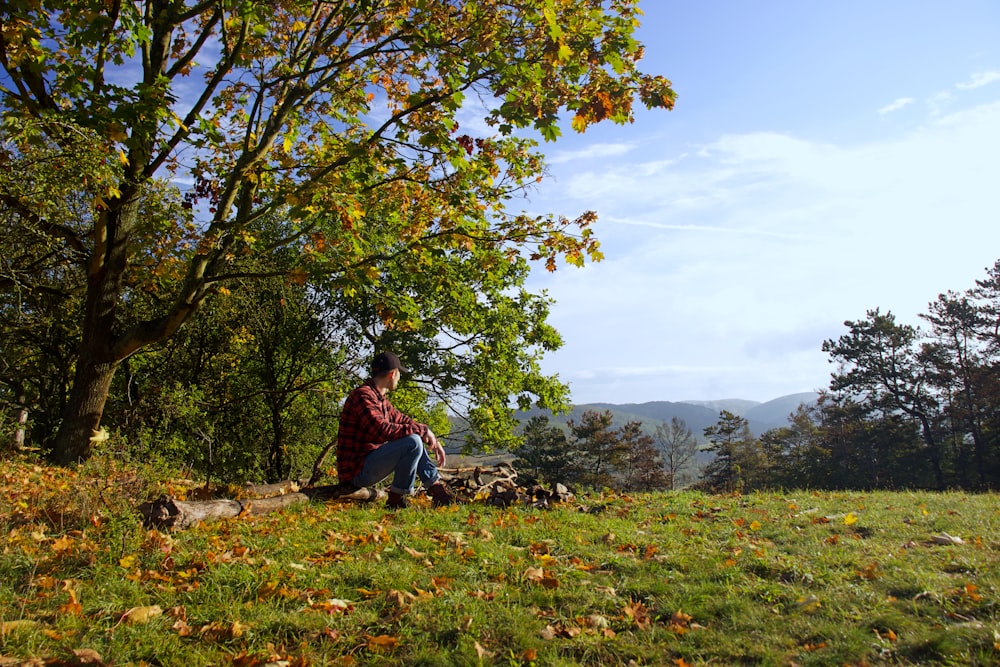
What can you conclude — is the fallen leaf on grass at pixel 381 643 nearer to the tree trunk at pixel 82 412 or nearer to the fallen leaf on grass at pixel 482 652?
the fallen leaf on grass at pixel 482 652

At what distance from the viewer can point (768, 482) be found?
67.4 meters

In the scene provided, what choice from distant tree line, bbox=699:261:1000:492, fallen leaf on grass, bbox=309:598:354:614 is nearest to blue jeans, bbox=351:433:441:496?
fallen leaf on grass, bbox=309:598:354:614

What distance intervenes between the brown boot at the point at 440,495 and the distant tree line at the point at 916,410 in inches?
1665

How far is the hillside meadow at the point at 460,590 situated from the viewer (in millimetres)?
3746

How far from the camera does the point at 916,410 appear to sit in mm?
50656

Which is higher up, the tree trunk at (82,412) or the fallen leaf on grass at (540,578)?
the tree trunk at (82,412)

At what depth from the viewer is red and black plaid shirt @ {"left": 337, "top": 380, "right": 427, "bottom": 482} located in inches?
301

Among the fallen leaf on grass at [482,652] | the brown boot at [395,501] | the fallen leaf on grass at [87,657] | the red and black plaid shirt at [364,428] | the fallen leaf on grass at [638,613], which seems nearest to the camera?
the fallen leaf on grass at [87,657]

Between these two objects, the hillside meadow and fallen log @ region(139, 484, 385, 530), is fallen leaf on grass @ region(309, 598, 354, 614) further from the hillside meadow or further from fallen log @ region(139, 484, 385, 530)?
fallen log @ region(139, 484, 385, 530)

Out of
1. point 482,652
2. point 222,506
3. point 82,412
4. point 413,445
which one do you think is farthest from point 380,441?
point 82,412

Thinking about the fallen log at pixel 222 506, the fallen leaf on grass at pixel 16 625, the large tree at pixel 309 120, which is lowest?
the fallen leaf on grass at pixel 16 625

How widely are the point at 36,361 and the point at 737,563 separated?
63.7 ft

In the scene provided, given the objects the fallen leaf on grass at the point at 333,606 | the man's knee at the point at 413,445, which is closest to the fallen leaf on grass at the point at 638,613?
the fallen leaf on grass at the point at 333,606

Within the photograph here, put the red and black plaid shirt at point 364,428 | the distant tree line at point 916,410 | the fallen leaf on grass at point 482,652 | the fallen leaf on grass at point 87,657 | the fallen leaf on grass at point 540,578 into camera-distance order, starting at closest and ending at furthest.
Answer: the fallen leaf on grass at point 87,657
the fallen leaf on grass at point 482,652
the fallen leaf on grass at point 540,578
the red and black plaid shirt at point 364,428
the distant tree line at point 916,410
